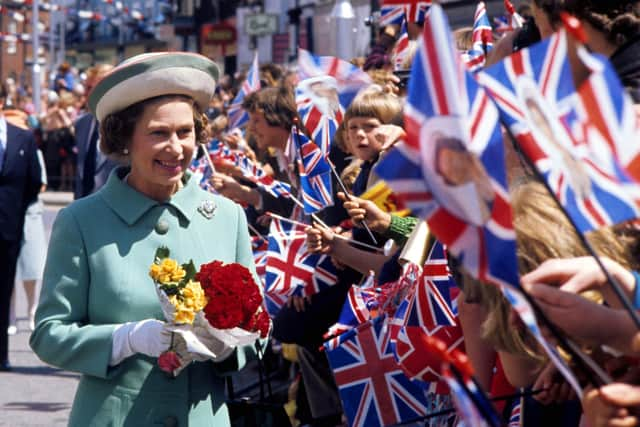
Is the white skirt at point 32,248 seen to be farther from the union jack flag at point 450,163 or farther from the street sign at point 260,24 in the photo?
the street sign at point 260,24

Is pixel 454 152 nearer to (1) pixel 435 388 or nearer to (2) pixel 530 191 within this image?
(2) pixel 530 191

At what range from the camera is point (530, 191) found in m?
2.28

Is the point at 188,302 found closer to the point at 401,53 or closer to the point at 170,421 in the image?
the point at 170,421

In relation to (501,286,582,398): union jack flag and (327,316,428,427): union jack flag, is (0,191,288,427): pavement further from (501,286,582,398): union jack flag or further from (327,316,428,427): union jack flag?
(501,286,582,398): union jack flag

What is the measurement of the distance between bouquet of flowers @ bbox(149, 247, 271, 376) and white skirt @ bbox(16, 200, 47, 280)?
22.8 feet

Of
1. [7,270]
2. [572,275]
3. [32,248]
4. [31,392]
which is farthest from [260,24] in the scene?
[572,275]

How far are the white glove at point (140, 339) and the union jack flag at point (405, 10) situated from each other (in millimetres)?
3527

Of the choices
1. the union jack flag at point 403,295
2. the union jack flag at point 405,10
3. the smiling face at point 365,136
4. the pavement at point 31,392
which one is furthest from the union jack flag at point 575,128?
the pavement at point 31,392

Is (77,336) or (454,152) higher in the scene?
(454,152)

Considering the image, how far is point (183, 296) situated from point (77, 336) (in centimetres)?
31

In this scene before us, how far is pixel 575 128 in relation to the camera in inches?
69.2

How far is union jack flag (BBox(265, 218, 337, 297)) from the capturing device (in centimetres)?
556

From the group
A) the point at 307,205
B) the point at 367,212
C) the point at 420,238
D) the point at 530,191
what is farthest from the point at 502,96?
the point at 307,205

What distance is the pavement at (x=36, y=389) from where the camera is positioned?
23.4 feet
